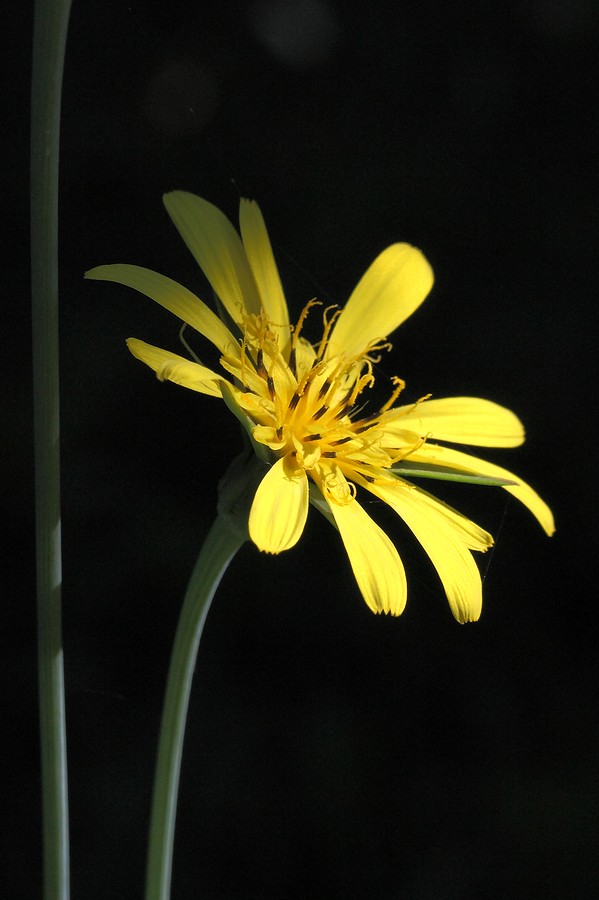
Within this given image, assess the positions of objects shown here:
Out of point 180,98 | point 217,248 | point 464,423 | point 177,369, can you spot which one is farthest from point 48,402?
point 180,98

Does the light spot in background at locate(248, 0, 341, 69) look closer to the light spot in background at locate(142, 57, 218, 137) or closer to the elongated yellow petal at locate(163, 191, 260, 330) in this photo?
the light spot in background at locate(142, 57, 218, 137)

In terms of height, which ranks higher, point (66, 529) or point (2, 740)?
point (66, 529)

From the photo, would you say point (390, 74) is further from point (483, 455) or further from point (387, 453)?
point (387, 453)

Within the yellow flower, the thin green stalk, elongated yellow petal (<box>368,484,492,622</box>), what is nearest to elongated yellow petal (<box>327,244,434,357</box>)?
the yellow flower

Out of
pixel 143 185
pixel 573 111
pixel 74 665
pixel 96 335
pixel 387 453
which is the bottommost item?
pixel 74 665

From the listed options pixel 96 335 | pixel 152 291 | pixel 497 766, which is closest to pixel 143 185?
pixel 96 335

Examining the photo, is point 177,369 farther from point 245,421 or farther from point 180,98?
point 180,98
